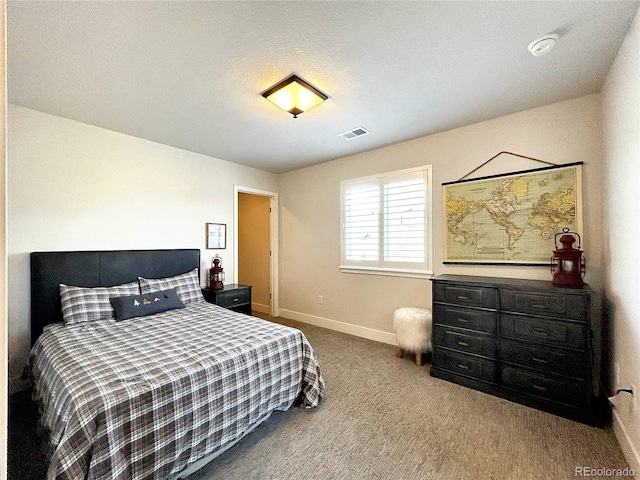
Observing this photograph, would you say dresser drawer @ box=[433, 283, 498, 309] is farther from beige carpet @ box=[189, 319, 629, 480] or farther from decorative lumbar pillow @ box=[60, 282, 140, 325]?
decorative lumbar pillow @ box=[60, 282, 140, 325]

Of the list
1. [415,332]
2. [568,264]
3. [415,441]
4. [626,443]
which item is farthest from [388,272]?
[626,443]

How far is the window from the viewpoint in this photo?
3346 mm

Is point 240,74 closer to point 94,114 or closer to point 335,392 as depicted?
point 94,114

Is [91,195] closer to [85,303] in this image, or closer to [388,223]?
[85,303]

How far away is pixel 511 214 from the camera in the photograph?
273 cm

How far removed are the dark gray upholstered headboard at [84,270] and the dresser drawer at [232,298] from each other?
2.02 ft

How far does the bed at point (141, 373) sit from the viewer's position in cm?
134

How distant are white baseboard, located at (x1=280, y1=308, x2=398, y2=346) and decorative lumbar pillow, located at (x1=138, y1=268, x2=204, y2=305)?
1832 millimetres

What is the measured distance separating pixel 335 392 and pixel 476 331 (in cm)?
143

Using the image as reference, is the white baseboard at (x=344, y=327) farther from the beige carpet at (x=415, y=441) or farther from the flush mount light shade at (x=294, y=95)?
the flush mount light shade at (x=294, y=95)

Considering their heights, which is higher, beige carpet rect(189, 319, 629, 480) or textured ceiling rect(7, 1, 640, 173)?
textured ceiling rect(7, 1, 640, 173)

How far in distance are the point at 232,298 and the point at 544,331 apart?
11.1ft

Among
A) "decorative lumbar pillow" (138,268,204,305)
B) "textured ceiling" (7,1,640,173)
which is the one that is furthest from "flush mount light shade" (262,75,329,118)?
"decorative lumbar pillow" (138,268,204,305)

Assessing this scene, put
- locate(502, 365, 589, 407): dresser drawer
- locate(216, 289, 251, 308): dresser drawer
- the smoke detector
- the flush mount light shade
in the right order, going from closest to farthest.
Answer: the smoke detector → locate(502, 365, 589, 407): dresser drawer → the flush mount light shade → locate(216, 289, 251, 308): dresser drawer
